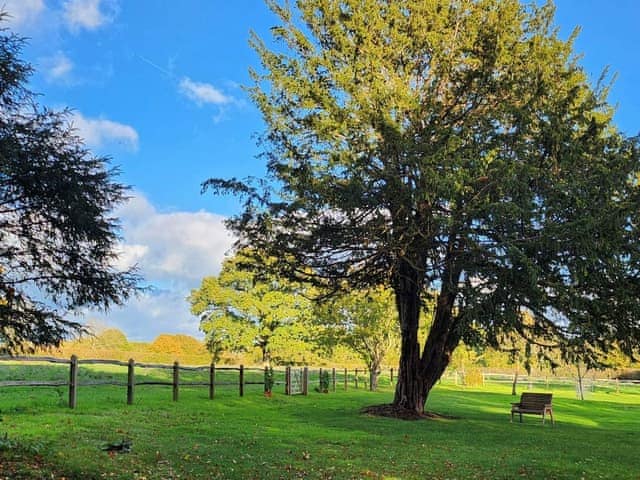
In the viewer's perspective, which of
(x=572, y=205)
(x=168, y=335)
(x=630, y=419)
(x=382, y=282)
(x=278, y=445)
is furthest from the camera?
(x=168, y=335)

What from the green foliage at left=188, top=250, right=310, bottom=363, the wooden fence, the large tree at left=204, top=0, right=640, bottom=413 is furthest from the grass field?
the green foliage at left=188, top=250, right=310, bottom=363

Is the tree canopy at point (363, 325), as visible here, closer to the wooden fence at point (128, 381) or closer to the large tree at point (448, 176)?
the wooden fence at point (128, 381)

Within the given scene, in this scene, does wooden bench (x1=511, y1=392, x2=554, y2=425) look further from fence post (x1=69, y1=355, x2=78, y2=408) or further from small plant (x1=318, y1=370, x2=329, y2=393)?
small plant (x1=318, y1=370, x2=329, y2=393)

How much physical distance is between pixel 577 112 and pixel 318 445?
9392 mm

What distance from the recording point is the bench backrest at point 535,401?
15906mm

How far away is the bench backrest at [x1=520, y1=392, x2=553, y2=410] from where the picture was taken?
1591 centimetres

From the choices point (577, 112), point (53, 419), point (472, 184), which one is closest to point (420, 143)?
point (472, 184)

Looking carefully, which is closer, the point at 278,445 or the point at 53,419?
the point at 278,445

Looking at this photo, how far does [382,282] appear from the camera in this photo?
17.2 m

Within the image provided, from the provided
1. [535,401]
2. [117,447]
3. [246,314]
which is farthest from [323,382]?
[117,447]

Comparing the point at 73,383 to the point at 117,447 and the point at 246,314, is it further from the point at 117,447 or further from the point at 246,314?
the point at 246,314

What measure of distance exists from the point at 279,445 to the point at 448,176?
19.0 ft

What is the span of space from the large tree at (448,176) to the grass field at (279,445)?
243 cm

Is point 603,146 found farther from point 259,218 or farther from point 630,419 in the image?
point 630,419
